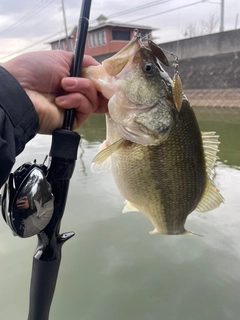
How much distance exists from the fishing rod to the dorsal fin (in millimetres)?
481

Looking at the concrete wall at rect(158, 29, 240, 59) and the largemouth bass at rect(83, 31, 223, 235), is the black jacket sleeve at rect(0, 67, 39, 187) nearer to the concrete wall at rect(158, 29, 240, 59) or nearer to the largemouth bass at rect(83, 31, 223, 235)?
the largemouth bass at rect(83, 31, 223, 235)

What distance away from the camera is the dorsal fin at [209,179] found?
122cm

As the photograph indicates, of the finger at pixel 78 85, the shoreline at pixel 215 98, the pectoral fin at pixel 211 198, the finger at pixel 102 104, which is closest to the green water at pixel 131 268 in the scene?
the finger at pixel 102 104

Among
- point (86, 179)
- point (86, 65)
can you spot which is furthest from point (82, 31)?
point (86, 179)

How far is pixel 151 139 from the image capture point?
3.59 feet

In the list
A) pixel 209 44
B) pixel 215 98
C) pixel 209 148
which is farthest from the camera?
pixel 209 44

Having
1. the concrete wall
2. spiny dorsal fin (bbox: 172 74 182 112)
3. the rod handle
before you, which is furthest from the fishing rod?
the concrete wall

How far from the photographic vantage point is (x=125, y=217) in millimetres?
2803

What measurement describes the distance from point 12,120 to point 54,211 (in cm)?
36

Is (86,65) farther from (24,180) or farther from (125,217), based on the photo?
(125,217)

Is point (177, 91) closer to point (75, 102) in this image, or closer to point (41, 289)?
point (75, 102)

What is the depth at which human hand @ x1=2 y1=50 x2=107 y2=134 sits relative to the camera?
42.4 inches

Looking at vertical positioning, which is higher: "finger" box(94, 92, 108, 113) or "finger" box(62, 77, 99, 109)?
"finger" box(62, 77, 99, 109)

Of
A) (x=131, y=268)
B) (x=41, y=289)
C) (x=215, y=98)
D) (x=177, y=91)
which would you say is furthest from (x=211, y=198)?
(x=215, y=98)
